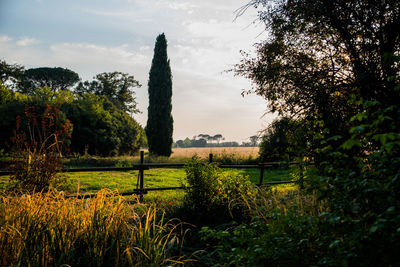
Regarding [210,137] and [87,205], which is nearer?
[87,205]

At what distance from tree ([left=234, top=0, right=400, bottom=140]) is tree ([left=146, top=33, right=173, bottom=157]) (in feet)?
54.1

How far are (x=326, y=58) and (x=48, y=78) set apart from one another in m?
40.2

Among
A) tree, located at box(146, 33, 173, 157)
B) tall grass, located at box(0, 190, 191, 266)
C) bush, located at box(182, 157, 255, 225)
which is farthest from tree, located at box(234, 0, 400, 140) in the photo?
tree, located at box(146, 33, 173, 157)

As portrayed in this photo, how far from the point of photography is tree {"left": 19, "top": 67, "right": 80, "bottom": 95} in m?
36.2

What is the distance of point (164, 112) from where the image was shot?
23.3 meters

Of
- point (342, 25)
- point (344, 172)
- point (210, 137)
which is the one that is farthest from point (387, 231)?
point (210, 137)

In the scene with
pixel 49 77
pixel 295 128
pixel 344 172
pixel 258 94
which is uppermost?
pixel 49 77

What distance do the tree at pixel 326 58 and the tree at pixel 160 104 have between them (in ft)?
54.1

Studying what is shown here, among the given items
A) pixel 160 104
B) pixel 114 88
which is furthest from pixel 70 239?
pixel 114 88

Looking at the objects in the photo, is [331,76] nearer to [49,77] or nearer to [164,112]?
[164,112]

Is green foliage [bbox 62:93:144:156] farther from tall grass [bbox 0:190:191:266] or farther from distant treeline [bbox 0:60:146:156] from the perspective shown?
tall grass [bbox 0:190:191:266]

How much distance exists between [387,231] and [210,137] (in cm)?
8010

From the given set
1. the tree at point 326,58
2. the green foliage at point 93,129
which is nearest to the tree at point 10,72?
the green foliage at point 93,129

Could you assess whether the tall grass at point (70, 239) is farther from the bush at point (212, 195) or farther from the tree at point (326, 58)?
the tree at point (326, 58)
